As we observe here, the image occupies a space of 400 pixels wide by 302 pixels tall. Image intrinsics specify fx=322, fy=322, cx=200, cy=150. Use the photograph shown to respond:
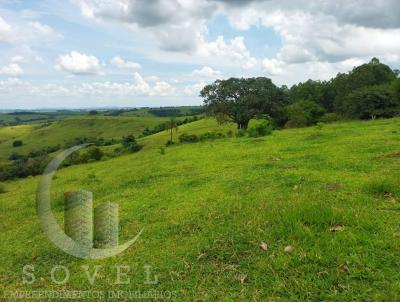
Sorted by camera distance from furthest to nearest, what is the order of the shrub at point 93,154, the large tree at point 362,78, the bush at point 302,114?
the large tree at point 362,78, the bush at point 302,114, the shrub at point 93,154

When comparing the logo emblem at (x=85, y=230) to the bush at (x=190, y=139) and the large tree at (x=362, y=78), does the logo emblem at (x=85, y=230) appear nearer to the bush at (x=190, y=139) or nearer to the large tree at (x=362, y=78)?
the bush at (x=190, y=139)

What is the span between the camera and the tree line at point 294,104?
47537mm

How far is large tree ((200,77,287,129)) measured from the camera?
5391 cm

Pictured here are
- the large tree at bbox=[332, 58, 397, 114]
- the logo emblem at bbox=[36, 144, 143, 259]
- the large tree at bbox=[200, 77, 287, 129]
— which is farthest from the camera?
the large tree at bbox=[332, 58, 397, 114]

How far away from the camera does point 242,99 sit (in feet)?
177

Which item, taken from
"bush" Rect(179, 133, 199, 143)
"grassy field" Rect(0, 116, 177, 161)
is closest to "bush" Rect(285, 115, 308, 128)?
"bush" Rect(179, 133, 199, 143)

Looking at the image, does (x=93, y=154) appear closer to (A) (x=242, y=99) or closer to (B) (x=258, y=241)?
(A) (x=242, y=99)

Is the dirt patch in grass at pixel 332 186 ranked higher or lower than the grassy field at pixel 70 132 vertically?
higher

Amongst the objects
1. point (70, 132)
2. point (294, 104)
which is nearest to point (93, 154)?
point (294, 104)

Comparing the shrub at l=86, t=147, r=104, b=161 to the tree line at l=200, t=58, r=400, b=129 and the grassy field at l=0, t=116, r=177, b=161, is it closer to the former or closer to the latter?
the tree line at l=200, t=58, r=400, b=129

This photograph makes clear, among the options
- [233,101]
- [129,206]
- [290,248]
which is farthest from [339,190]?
[233,101]

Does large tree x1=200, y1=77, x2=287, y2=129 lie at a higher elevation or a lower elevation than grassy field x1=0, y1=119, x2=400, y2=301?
higher

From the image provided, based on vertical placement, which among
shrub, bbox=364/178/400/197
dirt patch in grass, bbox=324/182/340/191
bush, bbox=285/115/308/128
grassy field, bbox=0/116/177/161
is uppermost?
shrub, bbox=364/178/400/197

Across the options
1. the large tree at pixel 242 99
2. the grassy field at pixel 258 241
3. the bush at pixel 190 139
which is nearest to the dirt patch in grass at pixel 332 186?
the grassy field at pixel 258 241
